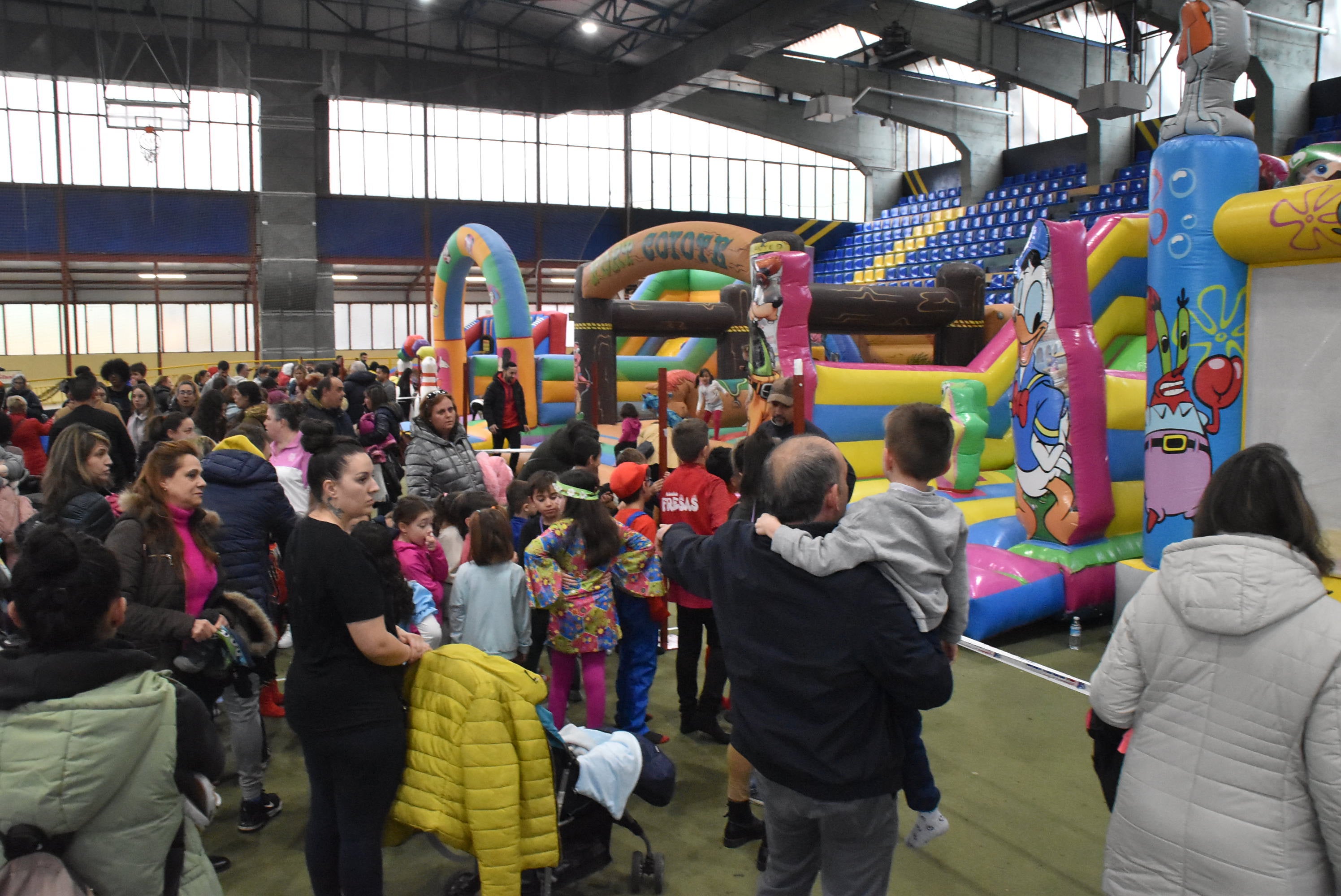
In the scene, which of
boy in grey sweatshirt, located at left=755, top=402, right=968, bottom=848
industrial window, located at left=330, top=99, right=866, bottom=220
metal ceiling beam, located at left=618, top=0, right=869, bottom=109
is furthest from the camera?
industrial window, located at left=330, top=99, right=866, bottom=220

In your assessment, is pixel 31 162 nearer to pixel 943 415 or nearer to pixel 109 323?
pixel 109 323

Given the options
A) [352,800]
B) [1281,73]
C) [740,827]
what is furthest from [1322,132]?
[352,800]

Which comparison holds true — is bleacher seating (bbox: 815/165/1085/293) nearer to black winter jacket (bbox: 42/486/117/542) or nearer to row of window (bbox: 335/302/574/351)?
row of window (bbox: 335/302/574/351)

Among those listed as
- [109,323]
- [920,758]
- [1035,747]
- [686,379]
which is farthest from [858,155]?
[920,758]

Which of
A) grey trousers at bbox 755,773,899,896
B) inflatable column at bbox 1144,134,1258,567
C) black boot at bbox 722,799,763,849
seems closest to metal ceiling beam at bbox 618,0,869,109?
inflatable column at bbox 1144,134,1258,567

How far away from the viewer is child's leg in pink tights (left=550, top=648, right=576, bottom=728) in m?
3.54

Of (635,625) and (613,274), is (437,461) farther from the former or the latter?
(613,274)

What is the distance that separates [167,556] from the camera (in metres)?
2.75

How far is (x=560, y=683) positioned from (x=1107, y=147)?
18199mm

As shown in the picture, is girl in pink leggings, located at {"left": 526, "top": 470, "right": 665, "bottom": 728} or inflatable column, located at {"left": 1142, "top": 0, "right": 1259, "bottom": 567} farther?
inflatable column, located at {"left": 1142, "top": 0, "right": 1259, "bottom": 567}

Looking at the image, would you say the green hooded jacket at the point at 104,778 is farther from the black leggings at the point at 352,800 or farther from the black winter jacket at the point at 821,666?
the black winter jacket at the point at 821,666

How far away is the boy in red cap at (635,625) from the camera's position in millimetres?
3451

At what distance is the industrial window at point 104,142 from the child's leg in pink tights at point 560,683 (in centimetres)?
1996

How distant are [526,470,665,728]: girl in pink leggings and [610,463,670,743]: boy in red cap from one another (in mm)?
72
